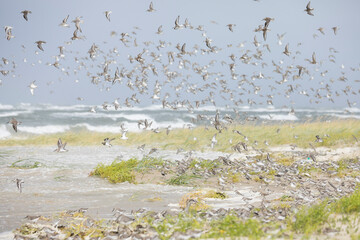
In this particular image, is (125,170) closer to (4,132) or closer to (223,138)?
(223,138)

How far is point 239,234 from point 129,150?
1851 centimetres

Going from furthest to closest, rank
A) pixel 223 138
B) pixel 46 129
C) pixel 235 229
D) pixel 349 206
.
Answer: pixel 46 129 → pixel 223 138 → pixel 349 206 → pixel 235 229

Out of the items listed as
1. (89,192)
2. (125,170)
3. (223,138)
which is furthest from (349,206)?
(223,138)

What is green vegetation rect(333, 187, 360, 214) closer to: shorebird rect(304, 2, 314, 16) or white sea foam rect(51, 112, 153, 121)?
shorebird rect(304, 2, 314, 16)

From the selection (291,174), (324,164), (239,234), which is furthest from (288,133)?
(239,234)

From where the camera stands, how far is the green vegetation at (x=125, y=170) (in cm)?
1470

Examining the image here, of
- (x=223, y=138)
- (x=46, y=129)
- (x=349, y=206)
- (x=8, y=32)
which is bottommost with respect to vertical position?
(x=46, y=129)

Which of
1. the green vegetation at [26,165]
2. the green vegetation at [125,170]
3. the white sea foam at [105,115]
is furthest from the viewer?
the white sea foam at [105,115]

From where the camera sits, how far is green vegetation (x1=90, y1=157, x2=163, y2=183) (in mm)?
14695

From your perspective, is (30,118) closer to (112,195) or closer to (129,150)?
(129,150)

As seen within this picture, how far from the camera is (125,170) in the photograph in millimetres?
15062

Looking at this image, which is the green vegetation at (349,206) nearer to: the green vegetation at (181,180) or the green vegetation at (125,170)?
the green vegetation at (181,180)

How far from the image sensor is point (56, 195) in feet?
42.1

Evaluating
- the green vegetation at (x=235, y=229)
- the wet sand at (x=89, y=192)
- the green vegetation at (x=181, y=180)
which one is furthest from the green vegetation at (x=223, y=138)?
the green vegetation at (x=235, y=229)
